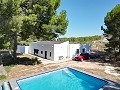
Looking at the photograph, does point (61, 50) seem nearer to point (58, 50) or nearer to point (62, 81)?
point (58, 50)

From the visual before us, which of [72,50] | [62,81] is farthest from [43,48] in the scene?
[62,81]

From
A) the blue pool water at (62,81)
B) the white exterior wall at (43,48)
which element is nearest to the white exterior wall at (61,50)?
the white exterior wall at (43,48)

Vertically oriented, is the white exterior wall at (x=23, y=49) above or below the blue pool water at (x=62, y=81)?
above

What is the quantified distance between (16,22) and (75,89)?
1299 centimetres

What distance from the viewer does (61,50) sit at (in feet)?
116

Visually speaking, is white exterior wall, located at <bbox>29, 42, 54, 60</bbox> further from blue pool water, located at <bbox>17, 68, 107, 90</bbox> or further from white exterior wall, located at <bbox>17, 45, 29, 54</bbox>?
blue pool water, located at <bbox>17, 68, 107, 90</bbox>

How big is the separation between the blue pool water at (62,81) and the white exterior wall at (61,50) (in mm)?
10333

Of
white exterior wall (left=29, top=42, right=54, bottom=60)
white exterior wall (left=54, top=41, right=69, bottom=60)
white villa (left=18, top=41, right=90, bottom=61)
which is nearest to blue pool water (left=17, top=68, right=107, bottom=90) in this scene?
white exterior wall (left=54, top=41, right=69, bottom=60)

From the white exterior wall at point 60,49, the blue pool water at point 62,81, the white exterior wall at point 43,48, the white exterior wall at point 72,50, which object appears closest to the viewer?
the blue pool water at point 62,81

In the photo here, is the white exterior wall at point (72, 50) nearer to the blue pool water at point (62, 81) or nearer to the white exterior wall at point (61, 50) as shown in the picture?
the white exterior wall at point (61, 50)

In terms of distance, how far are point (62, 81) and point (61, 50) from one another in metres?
15.2

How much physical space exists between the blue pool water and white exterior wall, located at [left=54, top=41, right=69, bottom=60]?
33.9 ft

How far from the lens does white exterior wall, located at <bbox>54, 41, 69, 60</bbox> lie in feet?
113

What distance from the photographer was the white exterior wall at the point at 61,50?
34.3m
